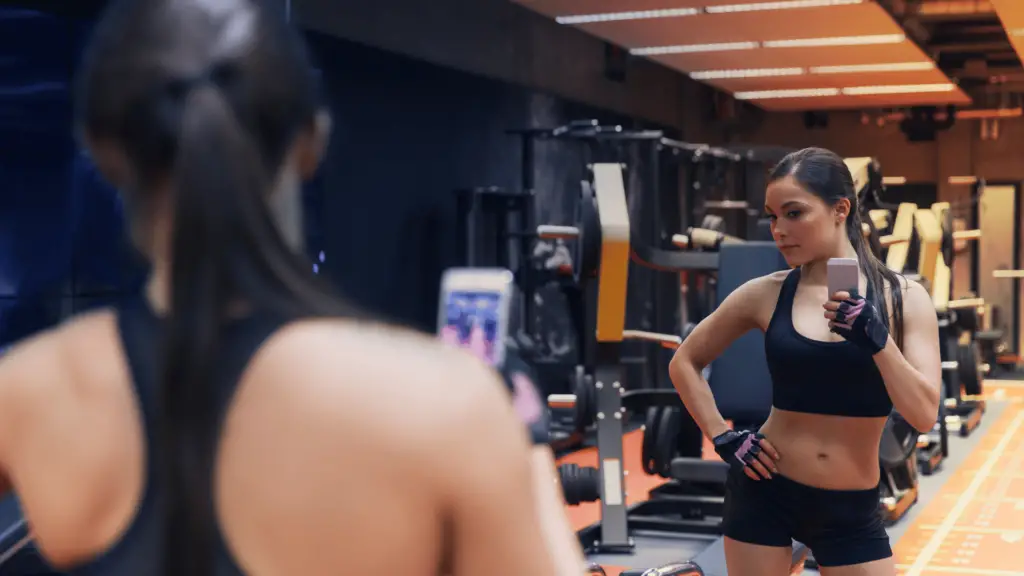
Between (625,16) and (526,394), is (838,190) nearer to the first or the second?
(526,394)

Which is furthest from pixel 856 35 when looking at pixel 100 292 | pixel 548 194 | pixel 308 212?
pixel 100 292

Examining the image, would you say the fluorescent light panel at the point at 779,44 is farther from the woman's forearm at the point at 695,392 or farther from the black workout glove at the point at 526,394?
the black workout glove at the point at 526,394

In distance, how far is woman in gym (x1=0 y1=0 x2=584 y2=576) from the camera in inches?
26.1

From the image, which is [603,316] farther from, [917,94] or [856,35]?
[917,94]

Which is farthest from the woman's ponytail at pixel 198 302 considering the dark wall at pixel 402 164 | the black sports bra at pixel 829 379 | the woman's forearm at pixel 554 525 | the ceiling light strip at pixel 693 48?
the ceiling light strip at pixel 693 48

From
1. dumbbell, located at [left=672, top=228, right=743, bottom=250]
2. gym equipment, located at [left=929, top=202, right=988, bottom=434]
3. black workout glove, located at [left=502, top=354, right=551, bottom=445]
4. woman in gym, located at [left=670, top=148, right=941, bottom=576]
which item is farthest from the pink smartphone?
gym equipment, located at [left=929, top=202, right=988, bottom=434]

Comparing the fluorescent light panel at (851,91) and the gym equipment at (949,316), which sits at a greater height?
the fluorescent light panel at (851,91)

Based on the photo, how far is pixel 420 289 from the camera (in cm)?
724

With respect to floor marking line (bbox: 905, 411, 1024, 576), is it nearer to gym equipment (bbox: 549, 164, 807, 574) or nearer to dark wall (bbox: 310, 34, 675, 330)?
gym equipment (bbox: 549, 164, 807, 574)

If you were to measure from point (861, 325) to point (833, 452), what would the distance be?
30cm

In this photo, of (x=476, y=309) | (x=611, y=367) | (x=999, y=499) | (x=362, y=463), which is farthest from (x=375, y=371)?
(x=999, y=499)

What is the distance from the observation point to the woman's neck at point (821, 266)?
8.48 ft

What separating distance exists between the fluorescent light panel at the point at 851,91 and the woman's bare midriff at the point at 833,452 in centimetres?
1042

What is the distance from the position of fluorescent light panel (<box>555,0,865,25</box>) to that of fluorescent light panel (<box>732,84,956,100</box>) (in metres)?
4.59
